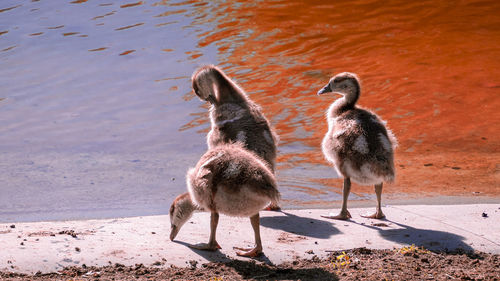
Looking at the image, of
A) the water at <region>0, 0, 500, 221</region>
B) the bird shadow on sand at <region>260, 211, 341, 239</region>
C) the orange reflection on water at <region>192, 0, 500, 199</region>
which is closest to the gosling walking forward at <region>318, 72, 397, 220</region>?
the bird shadow on sand at <region>260, 211, 341, 239</region>

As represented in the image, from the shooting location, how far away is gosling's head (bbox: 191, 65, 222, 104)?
26.9 ft

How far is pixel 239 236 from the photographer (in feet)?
21.5

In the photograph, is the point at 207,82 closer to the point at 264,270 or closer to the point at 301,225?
the point at 301,225

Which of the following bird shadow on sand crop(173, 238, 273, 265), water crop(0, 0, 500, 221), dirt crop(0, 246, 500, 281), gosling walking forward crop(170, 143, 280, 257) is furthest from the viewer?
water crop(0, 0, 500, 221)

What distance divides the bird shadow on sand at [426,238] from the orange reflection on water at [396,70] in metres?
1.71

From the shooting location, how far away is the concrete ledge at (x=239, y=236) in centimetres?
574

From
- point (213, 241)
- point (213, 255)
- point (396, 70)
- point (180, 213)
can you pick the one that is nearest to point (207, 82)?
point (180, 213)

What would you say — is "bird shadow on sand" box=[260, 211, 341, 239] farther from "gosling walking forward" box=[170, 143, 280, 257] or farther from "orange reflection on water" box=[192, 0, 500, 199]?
"orange reflection on water" box=[192, 0, 500, 199]

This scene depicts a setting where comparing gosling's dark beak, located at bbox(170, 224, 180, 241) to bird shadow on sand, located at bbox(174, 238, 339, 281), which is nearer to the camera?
bird shadow on sand, located at bbox(174, 238, 339, 281)

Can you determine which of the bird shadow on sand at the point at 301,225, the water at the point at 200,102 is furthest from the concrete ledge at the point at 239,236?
the water at the point at 200,102

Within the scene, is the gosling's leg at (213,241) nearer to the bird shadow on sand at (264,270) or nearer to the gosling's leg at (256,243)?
the bird shadow on sand at (264,270)

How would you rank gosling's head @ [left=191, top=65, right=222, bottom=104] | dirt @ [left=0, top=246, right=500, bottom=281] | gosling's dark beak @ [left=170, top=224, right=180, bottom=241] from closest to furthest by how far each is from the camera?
1. dirt @ [left=0, top=246, right=500, bottom=281]
2. gosling's dark beak @ [left=170, top=224, right=180, bottom=241]
3. gosling's head @ [left=191, top=65, right=222, bottom=104]

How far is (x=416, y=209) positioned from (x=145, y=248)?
3133 millimetres

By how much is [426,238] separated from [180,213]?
95.0 inches
